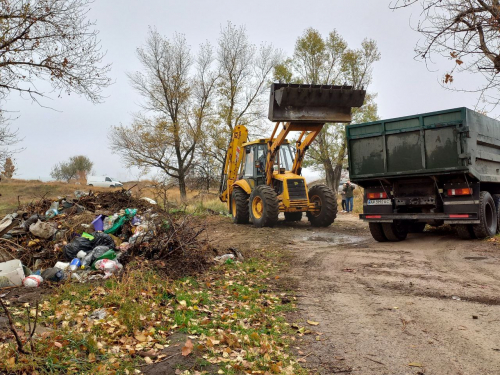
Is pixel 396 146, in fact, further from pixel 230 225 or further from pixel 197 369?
pixel 197 369

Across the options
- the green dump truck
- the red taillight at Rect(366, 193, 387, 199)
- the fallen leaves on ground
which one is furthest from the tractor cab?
the fallen leaves on ground

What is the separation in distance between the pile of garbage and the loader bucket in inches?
188

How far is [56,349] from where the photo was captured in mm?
3973

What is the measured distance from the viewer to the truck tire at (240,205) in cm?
1538

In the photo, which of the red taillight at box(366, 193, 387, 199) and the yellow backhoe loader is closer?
the red taillight at box(366, 193, 387, 199)

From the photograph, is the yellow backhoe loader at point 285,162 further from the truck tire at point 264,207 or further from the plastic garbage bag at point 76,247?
the plastic garbage bag at point 76,247

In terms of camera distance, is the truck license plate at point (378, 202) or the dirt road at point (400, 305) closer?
the dirt road at point (400, 305)

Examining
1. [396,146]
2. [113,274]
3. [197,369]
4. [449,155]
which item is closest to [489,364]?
[197,369]

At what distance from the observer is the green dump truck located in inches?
369

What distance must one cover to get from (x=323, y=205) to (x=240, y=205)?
2922mm

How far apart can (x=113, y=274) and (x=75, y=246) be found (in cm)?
156

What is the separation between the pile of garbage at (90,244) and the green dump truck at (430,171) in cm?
473

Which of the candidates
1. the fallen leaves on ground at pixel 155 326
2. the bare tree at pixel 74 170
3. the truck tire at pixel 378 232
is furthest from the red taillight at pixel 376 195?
the bare tree at pixel 74 170

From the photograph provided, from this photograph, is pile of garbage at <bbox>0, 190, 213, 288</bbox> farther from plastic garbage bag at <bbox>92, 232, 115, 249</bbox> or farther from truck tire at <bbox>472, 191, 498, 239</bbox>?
truck tire at <bbox>472, 191, 498, 239</bbox>
